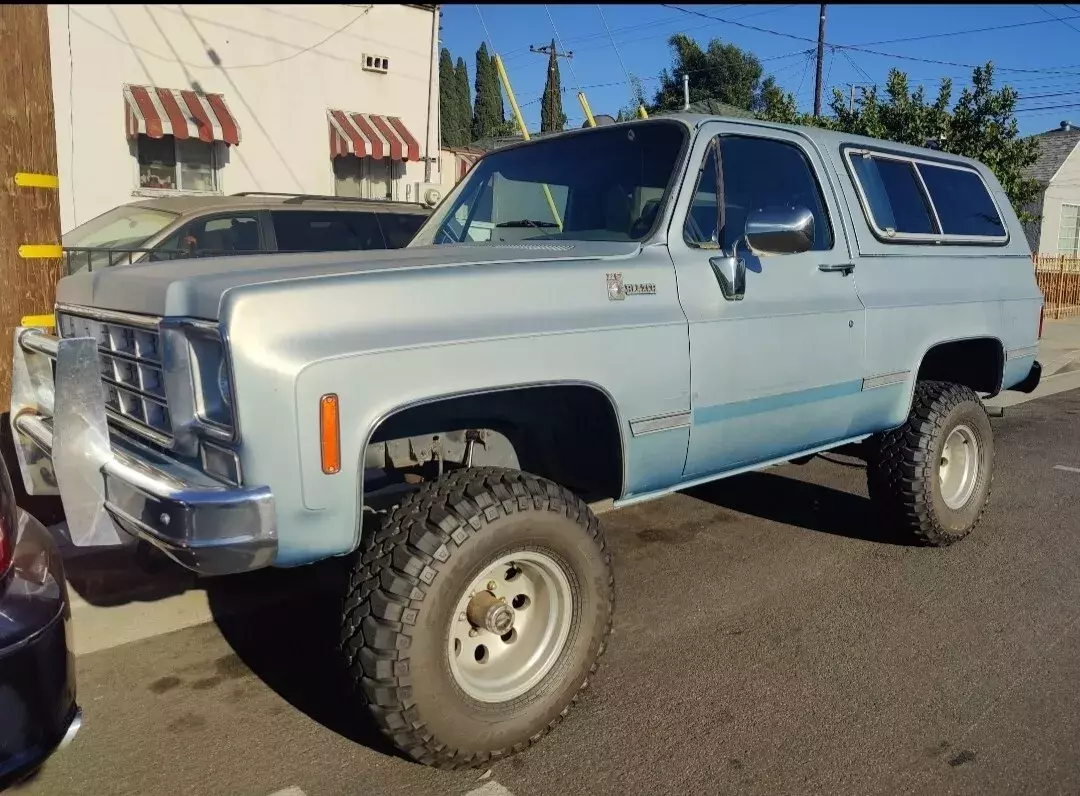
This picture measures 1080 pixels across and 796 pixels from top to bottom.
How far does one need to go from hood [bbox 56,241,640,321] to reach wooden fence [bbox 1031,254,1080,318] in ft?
61.9

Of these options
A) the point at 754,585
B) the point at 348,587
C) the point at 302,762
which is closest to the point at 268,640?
the point at 302,762

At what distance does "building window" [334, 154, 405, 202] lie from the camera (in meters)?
15.0

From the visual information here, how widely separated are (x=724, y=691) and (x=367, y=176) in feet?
43.7

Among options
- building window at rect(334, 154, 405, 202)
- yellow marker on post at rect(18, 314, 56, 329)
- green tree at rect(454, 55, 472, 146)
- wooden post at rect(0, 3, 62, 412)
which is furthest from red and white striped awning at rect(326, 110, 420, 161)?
green tree at rect(454, 55, 472, 146)

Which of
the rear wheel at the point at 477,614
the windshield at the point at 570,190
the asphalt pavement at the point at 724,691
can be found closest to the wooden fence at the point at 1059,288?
the asphalt pavement at the point at 724,691

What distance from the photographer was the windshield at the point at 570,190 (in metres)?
3.78

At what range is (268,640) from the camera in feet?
12.9

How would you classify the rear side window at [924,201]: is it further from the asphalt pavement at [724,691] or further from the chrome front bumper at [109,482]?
the chrome front bumper at [109,482]

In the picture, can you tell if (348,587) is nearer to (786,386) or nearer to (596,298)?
(596,298)

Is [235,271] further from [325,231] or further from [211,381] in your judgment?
[325,231]

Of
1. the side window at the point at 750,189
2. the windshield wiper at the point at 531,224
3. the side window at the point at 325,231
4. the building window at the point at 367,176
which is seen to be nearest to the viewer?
the side window at the point at 750,189

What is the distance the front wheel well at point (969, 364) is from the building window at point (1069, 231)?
86.3 ft

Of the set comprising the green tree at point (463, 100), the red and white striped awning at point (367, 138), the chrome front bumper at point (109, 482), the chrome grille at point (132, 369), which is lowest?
the chrome front bumper at point (109, 482)

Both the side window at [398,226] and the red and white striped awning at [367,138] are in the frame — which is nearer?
the side window at [398,226]
